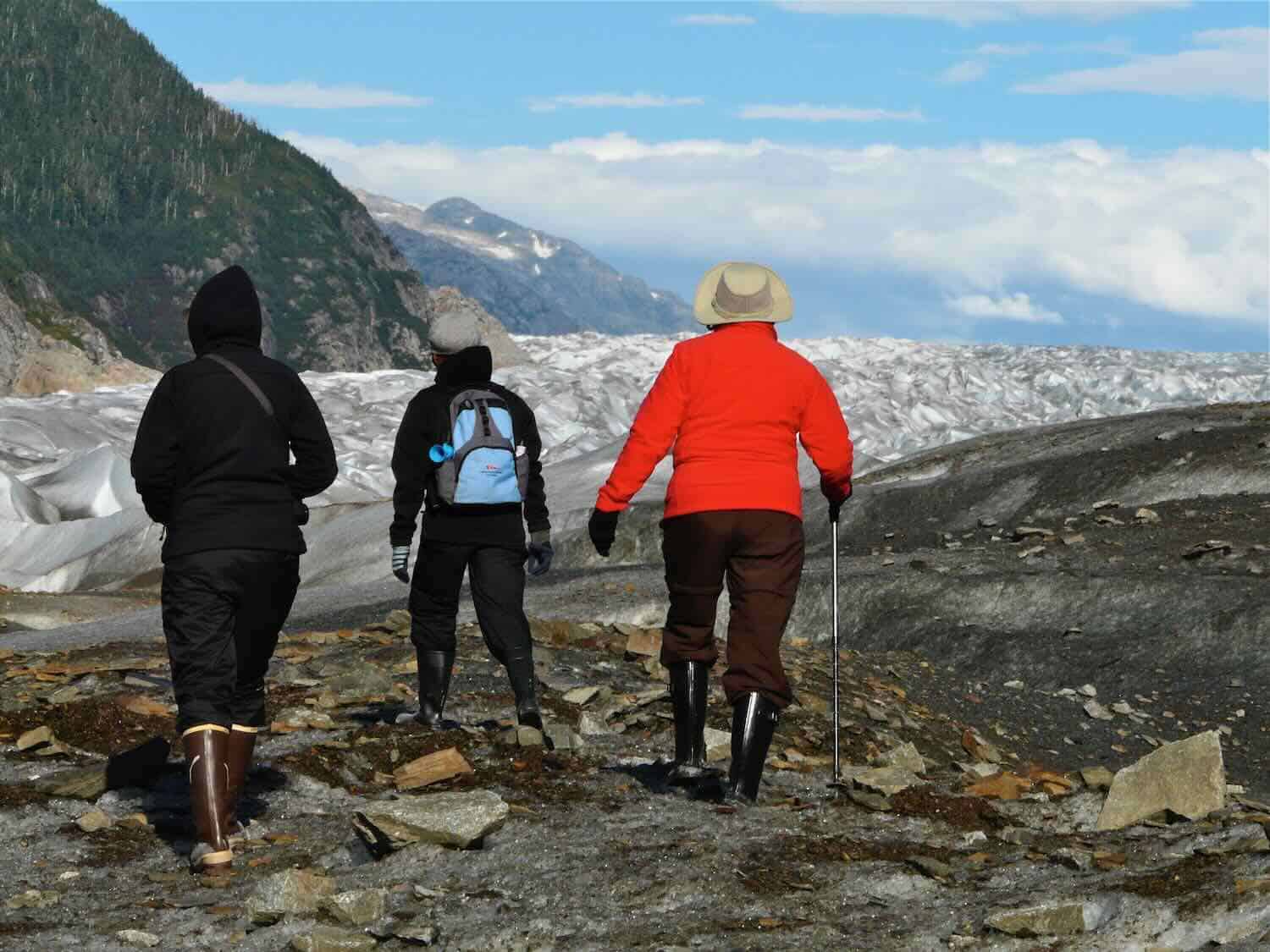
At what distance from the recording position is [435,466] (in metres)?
9.65

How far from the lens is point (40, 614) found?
87.6ft

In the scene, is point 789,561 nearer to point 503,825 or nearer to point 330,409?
point 503,825

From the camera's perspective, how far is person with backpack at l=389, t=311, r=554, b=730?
31.6 ft

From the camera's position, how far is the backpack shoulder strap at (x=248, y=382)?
7422 millimetres

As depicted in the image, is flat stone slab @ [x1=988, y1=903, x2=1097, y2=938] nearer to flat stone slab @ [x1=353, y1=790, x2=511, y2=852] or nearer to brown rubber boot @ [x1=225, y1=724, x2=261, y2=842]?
flat stone slab @ [x1=353, y1=790, x2=511, y2=852]

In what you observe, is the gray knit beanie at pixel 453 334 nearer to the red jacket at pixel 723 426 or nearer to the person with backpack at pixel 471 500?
the person with backpack at pixel 471 500

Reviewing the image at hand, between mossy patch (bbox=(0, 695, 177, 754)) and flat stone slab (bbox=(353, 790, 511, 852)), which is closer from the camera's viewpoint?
flat stone slab (bbox=(353, 790, 511, 852))

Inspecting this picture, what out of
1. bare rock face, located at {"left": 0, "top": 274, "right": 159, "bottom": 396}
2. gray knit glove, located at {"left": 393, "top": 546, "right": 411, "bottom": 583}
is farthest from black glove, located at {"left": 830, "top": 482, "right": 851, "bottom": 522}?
bare rock face, located at {"left": 0, "top": 274, "right": 159, "bottom": 396}

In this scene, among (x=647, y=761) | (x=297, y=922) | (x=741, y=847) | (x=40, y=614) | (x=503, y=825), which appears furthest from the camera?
(x=40, y=614)

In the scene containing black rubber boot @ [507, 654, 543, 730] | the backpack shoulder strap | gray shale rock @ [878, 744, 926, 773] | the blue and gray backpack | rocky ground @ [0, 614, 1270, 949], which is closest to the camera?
rocky ground @ [0, 614, 1270, 949]

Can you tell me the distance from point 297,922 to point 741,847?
1.98 meters

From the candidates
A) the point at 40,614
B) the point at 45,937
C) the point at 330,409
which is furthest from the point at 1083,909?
the point at 330,409

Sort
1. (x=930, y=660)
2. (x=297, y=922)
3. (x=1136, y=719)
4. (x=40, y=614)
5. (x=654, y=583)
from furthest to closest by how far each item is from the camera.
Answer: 1. (x=40, y=614)
2. (x=654, y=583)
3. (x=930, y=660)
4. (x=1136, y=719)
5. (x=297, y=922)

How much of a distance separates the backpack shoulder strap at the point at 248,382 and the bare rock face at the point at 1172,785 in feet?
14.0
